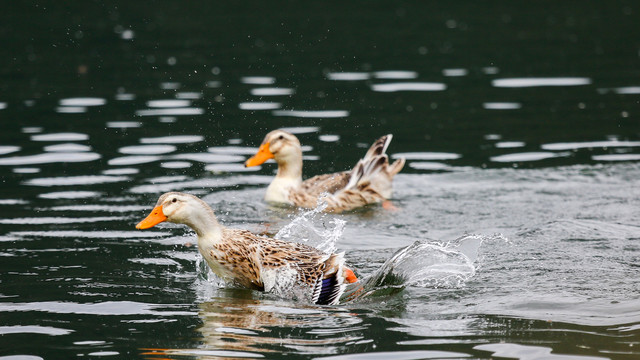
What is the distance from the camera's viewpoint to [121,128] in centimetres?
1507

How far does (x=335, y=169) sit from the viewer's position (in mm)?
13742

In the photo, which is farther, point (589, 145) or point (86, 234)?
point (589, 145)

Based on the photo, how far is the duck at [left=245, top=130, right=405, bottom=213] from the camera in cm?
1214

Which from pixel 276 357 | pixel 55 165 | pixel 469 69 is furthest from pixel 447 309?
pixel 469 69

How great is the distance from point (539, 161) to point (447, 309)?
20.3 feet

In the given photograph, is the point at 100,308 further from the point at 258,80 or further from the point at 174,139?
the point at 258,80

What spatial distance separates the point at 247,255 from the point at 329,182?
392 centimetres

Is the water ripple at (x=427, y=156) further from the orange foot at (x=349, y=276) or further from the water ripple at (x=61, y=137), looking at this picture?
the orange foot at (x=349, y=276)

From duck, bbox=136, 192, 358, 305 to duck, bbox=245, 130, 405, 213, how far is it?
11.1 ft

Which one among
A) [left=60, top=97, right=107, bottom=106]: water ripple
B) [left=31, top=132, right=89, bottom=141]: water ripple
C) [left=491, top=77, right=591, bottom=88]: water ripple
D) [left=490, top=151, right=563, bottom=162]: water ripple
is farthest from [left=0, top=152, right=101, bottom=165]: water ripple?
[left=491, top=77, right=591, bottom=88]: water ripple

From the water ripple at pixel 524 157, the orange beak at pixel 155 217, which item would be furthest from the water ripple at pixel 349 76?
the orange beak at pixel 155 217

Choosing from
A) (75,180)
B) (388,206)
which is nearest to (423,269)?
(388,206)

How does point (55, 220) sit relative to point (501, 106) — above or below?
below

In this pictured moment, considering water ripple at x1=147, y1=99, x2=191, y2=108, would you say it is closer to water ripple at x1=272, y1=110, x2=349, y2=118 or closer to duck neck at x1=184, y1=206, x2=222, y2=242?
water ripple at x1=272, y1=110, x2=349, y2=118
